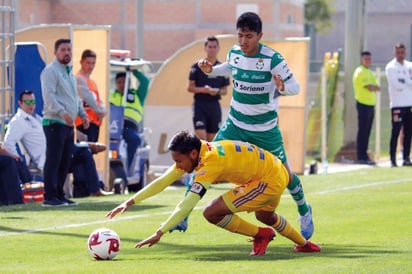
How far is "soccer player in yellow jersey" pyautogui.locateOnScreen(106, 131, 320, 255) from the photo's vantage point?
9.27m

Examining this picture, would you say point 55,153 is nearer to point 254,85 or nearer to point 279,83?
point 254,85

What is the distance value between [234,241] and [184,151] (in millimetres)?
1982

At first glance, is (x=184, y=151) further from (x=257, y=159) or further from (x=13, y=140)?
(x=13, y=140)

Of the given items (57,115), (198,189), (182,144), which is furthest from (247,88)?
(57,115)

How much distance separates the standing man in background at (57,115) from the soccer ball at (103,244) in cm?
493

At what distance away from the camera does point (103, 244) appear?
31.1 feet

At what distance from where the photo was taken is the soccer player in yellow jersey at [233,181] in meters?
9.27

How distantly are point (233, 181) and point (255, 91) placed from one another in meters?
1.60

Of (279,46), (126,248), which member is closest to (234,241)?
(126,248)

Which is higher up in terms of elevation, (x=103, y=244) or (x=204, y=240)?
(x=103, y=244)

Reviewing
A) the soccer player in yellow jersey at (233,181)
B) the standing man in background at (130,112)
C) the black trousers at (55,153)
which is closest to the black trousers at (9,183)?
the black trousers at (55,153)

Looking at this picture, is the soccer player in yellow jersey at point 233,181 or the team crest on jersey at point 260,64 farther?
the team crest on jersey at point 260,64

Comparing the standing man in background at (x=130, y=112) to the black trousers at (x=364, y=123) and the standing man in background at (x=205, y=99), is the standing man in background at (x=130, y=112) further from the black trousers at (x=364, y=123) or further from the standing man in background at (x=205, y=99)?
the black trousers at (x=364, y=123)

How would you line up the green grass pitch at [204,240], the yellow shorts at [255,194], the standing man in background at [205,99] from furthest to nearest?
the standing man in background at [205,99], the yellow shorts at [255,194], the green grass pitch at [204,240]
